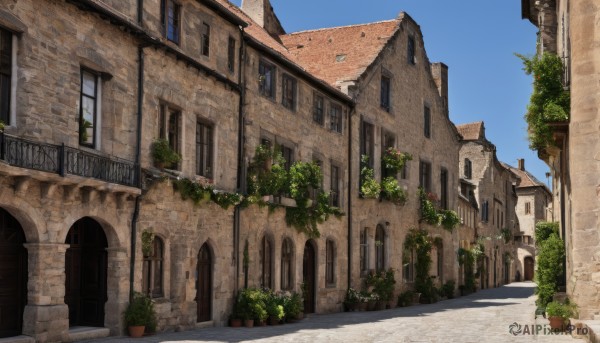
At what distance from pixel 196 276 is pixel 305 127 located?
7.55 m

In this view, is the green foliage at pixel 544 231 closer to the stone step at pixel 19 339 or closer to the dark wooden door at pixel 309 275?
the dark wooden door at pixel 309 275

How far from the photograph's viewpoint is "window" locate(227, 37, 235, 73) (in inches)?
820

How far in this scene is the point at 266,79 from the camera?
2295 cm

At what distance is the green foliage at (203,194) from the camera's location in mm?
18078

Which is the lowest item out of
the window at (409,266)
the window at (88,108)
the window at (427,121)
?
the window at (409,266)

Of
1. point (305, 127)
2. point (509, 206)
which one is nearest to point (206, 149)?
point (305, 127)

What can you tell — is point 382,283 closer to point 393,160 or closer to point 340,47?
point 393,160

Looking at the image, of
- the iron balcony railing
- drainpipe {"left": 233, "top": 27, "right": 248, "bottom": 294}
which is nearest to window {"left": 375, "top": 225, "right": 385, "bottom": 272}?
drainpipe {"left": 233, "top": 27, "right": 248, "bottom": 294}

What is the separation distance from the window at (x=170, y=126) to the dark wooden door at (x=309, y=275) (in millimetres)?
7754

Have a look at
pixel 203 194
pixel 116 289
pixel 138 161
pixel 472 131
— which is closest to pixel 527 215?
pixel 472 131

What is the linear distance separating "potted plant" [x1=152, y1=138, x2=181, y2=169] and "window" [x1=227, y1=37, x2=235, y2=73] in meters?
3.97

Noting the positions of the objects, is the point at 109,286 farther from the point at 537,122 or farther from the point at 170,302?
the point at 537,122

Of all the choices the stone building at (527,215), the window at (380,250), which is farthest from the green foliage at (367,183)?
the stone building at (527,215)

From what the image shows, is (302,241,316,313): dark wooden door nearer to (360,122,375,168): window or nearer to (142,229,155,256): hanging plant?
(360,122,375,168): window
